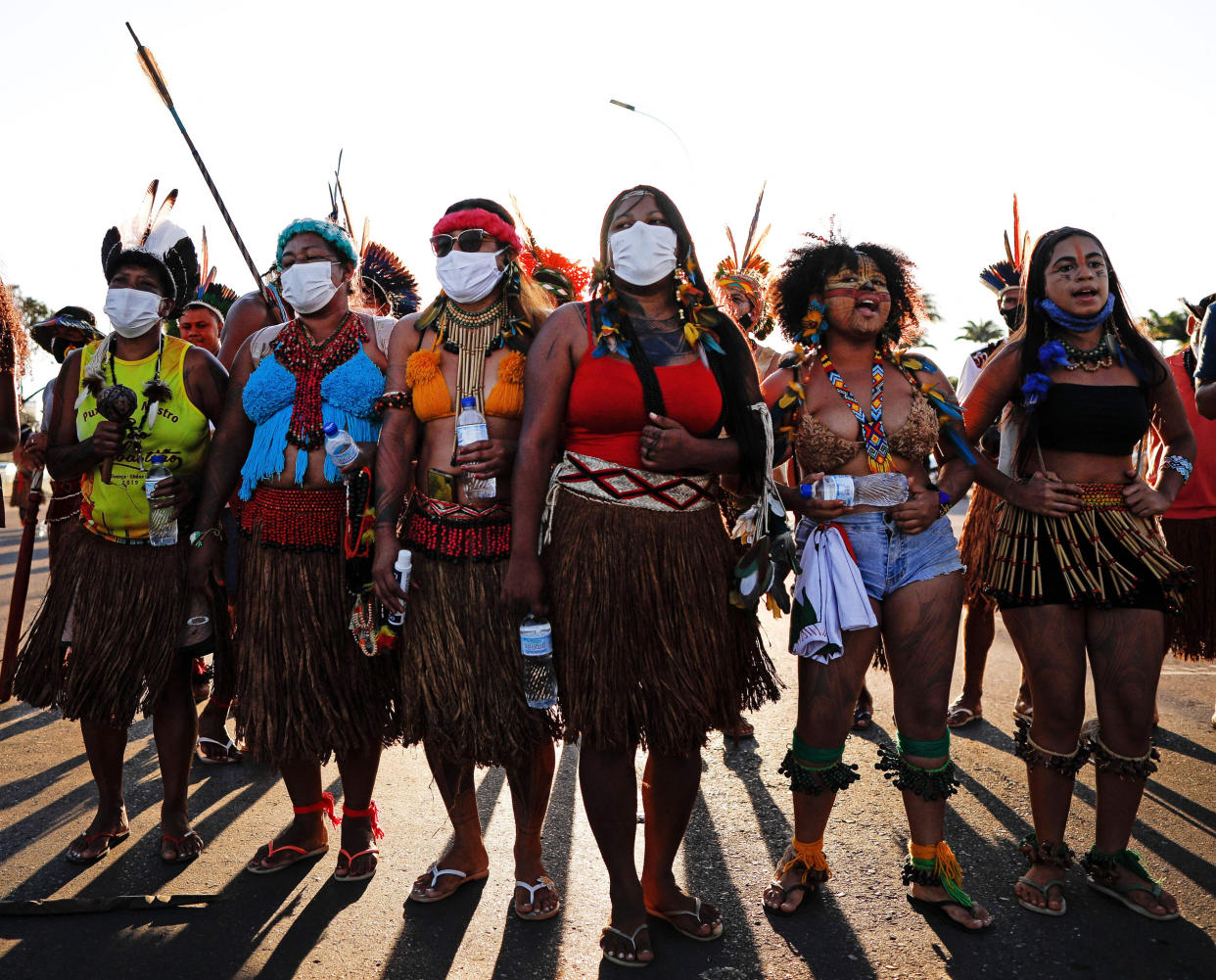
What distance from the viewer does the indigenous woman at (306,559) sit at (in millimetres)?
3549

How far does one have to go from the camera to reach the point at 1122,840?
343 centimetres

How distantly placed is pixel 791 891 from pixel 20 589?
375 cm

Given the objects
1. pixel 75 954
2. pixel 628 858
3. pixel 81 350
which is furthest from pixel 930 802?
pixel 81 350

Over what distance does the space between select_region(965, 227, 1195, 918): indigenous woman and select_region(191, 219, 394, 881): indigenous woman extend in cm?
232

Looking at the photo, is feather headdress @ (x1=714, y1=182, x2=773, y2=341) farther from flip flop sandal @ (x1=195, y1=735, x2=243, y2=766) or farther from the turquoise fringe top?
flip flop sandal @ (x1=195, y1=735, x2=243, y2=766)

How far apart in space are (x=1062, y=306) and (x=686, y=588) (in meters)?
1.77

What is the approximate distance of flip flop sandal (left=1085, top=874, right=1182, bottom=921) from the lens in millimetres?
3242

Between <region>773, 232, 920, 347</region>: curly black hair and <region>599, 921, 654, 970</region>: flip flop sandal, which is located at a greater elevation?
<region>773, 232, 920, 347</region>: curly black hair

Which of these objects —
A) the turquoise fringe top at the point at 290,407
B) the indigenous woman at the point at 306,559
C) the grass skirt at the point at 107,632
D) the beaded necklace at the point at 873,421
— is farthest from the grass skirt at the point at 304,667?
the beaded necklace at the point at 873,421

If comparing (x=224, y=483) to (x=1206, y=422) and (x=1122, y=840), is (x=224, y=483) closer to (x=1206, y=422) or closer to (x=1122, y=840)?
(x=1122, y=840)

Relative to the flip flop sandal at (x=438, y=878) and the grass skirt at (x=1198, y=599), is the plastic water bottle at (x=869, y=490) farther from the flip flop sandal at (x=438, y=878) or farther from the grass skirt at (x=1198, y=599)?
the grass skirt at (x=1198, y=599)

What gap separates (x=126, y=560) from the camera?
3.88m

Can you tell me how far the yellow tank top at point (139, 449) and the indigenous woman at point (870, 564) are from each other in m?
2.28

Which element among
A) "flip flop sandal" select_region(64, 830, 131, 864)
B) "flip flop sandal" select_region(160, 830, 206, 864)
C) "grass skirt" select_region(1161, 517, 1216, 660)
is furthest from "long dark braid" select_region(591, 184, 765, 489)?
"grass skirt" select_region(1161, 517, 1216, 660)
